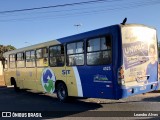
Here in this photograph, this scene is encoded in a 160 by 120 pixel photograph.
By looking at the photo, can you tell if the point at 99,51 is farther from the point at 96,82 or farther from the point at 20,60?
the point at 20,60

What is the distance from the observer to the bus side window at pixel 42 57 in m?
13.9

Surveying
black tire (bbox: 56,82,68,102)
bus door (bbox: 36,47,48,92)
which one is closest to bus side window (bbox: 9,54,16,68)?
bus door (bbox: 36,47,48,92)

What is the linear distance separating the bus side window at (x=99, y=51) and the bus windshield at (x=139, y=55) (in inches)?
21.6

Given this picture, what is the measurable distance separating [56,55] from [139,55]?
13.4 ft

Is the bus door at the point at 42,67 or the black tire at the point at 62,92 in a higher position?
the bus door at the point at 42,67

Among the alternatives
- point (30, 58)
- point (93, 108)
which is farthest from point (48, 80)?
point (93, 108)

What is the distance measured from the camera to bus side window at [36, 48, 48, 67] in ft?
45.6

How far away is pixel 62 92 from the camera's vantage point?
13000mm

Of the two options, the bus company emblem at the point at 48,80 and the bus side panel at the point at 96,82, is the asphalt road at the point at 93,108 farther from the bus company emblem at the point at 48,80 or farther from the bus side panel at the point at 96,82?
the bus company emblem at the point at 48,80

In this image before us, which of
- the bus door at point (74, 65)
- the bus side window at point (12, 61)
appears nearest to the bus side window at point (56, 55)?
the bus door at point (74, 65)

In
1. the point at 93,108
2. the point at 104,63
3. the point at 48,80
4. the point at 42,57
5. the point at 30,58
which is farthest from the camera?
the point at 30,58

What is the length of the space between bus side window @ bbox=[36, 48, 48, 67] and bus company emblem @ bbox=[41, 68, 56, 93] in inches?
15.2

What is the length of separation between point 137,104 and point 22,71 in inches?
304

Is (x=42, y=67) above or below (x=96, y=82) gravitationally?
above
